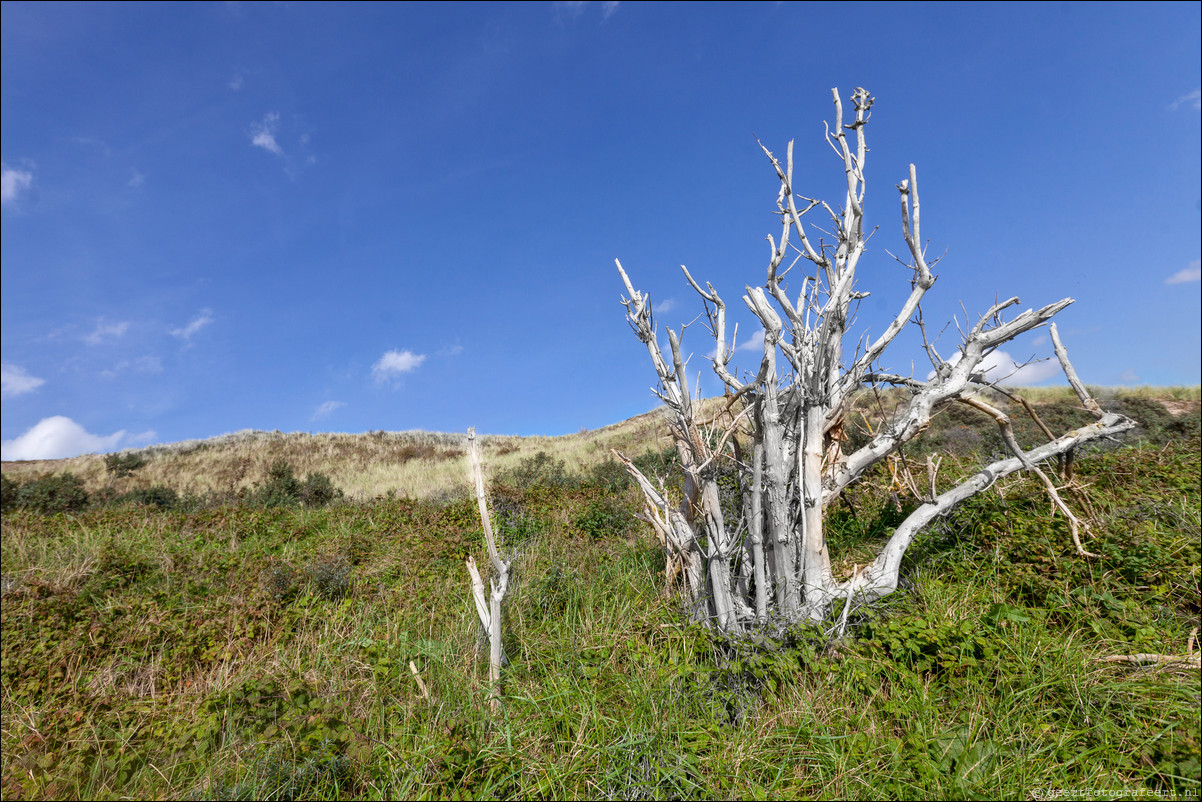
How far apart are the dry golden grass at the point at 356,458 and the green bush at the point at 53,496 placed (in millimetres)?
2403

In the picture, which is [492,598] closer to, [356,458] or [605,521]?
[605,521]

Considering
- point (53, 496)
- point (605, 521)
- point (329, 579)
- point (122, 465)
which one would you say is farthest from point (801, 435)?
point (122, 465)

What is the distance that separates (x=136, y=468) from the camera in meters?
19.8

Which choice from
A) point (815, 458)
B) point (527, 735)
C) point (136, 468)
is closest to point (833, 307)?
point (815, 458)

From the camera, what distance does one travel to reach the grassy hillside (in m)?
3.05

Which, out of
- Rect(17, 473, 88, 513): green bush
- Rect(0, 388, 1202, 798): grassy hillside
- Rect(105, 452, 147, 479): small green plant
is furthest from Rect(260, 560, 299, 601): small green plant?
Rect(105, 452, 147, 479): small green plant

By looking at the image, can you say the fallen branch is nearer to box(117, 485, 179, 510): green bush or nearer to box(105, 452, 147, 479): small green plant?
box(117, 485, 179, 510): green bush

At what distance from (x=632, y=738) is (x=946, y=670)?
87.0 inches

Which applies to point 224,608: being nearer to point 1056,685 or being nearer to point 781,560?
point 781,560

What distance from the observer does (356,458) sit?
2203 cm

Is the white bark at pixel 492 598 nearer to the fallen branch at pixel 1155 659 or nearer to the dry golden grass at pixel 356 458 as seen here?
the fallen branch at pixel 1155 659

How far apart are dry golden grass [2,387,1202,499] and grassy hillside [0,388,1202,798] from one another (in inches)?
264

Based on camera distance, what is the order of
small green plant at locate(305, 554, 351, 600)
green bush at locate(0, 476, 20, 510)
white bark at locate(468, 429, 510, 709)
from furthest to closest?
green bush at locate(0, 476, 20, 510) < small green plant at locate(305, 554, 351, 600) < white bark at locate(468, 429, 510, 709)

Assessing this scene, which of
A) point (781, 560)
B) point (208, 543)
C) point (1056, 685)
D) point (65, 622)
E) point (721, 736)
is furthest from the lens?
point (208, 543)
